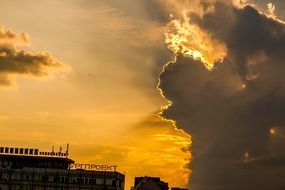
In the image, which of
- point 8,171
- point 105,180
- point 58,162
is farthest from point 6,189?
point 105,180

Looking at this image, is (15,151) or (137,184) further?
A: (137,184)

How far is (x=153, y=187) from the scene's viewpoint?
186625 mm

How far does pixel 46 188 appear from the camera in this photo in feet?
534

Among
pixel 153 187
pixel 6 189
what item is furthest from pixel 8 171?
pixel 153 187

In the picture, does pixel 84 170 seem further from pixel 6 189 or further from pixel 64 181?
pixel 6 189

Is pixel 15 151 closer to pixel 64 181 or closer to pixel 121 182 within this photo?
pixel 64 181

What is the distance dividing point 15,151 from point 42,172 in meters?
13.4

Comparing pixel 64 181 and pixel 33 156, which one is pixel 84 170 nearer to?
pixel 64 181

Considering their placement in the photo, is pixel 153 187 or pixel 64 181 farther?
pixel 153 187

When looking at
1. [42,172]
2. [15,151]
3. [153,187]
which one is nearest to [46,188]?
[42,172]

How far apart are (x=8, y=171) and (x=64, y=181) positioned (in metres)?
18.7

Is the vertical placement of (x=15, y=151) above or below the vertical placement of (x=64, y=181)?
above

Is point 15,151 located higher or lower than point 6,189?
higher

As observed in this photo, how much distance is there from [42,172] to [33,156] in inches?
299
